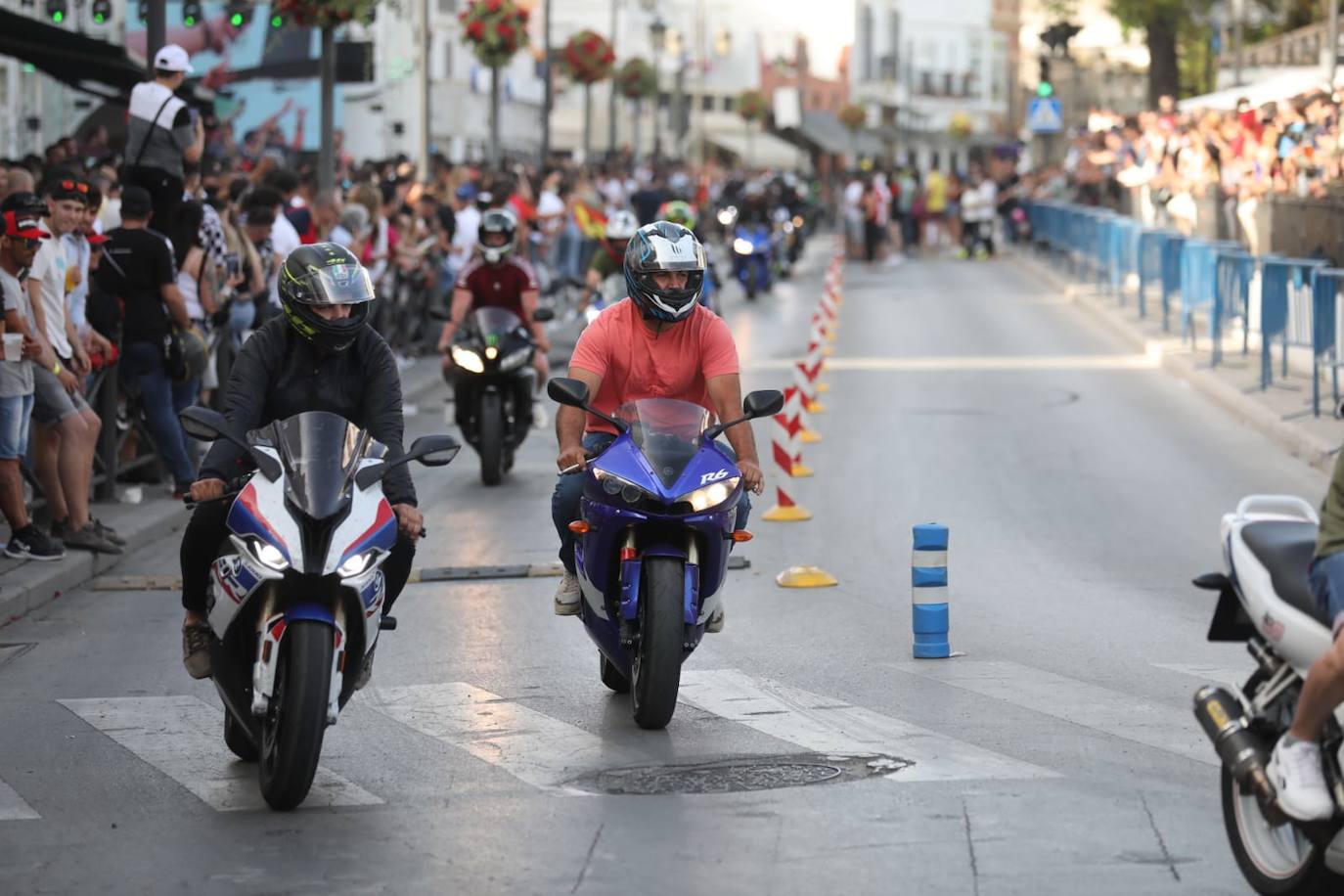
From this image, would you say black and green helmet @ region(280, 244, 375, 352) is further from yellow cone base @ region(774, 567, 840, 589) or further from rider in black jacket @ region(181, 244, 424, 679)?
yellow cone base @ region(774, 567, 840, 589)

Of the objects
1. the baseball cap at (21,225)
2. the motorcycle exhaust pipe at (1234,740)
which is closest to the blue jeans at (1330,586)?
the motorcycle exhaust pipe at (1234,740)

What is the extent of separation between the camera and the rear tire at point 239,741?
26.7 feet

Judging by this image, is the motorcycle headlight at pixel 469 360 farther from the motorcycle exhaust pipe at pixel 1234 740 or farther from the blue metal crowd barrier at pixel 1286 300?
the motorcycle exhaust pipe at pixel 1234 740

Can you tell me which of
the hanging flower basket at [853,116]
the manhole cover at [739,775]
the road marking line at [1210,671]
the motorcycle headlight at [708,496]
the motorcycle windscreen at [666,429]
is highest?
the hanging flower basket at [853,116]

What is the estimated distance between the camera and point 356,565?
24.2 feet

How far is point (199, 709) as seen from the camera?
9.30 meters

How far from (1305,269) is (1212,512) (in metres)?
5.17

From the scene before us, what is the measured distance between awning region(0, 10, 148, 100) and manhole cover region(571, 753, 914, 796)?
14.4m

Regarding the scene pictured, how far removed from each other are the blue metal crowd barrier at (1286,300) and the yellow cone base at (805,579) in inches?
322

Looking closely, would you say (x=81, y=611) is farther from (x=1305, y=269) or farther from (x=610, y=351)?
(x=1305, y=269)

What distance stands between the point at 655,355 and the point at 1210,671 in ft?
8.27

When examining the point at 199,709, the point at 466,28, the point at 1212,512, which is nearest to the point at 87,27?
the point at 466,28

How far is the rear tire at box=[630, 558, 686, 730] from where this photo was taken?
847 centimetres

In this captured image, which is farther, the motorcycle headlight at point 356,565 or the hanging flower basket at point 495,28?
the hanging flower basket at point 495,28
